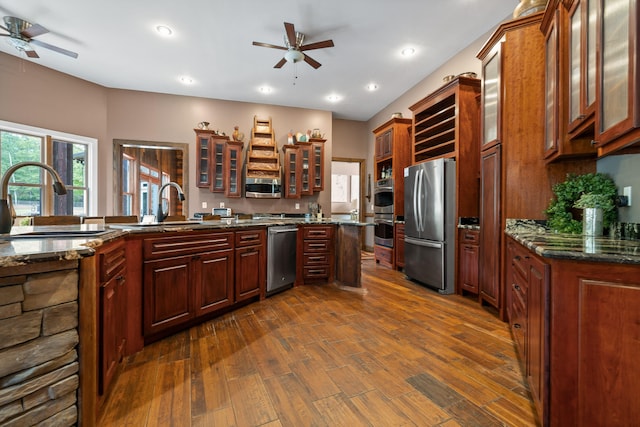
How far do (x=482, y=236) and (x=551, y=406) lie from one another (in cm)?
210

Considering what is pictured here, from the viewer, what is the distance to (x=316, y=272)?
395 centimetres

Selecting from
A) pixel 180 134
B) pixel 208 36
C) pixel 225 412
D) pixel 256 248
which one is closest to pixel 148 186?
pixel 180 134

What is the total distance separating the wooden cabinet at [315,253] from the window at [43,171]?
13.3 ft

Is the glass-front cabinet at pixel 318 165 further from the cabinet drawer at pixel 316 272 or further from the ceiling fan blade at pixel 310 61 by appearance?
the cabinet drawer at pixel 316 272

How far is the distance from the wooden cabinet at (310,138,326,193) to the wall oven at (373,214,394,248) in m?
1.43

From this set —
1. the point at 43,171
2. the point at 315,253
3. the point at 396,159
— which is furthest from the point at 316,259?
the point at 43,171

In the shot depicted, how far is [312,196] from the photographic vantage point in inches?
252

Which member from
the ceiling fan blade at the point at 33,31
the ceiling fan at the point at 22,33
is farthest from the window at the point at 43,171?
the ceiling fan blade at the point at 33,31

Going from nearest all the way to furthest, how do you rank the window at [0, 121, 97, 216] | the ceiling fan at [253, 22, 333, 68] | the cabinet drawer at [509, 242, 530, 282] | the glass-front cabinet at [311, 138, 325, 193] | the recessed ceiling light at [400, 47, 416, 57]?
1. the cabinet drawer at [509, 242, 530, 282]
2. the ceiling fan at [253, 22, 333, 68]
3. the recessed ceiling light at [400, 47, 416, 57]
4. the window at [0, 121, 97, 216]
5. the glass-front cabinet at [311, 138, 325, 193]

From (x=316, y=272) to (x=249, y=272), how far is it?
Answer: 122 centimetres

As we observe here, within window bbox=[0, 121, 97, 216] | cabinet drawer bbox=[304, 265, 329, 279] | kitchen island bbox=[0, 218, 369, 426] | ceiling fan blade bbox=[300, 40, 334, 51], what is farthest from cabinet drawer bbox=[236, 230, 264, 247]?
window bbox=[0, 121, 97, 216]

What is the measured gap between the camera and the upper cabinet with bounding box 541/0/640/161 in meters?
1.21

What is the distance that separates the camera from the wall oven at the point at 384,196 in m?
5.12

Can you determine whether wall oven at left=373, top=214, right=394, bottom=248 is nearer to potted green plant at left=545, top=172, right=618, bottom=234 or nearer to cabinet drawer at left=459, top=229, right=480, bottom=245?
cabinet drawer at left=459, top=229, right=480, bottom=245
